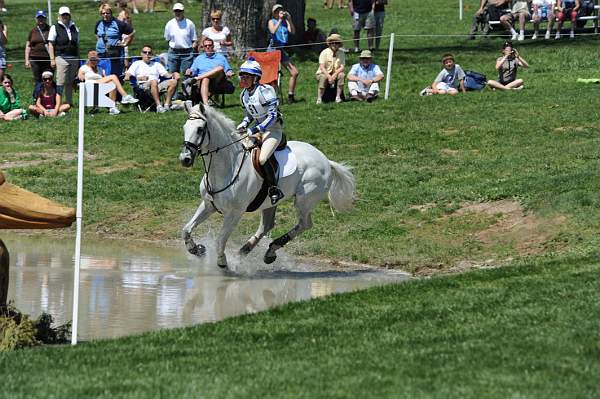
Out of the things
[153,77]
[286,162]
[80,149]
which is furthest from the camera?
[153,77]

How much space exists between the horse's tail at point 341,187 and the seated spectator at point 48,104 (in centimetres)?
1026

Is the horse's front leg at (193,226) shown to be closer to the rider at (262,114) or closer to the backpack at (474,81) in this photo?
the rider at (262,114)

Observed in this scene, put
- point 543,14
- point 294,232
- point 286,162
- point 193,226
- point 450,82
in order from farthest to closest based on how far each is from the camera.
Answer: point 543,14
point 450,82
point 294,232
point 286,162
point 193,226

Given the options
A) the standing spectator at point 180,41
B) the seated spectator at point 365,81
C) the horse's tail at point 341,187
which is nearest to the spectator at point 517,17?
the seated spectator at point 365,81

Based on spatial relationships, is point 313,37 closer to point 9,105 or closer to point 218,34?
point 218,34

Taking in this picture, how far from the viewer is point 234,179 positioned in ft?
53.3

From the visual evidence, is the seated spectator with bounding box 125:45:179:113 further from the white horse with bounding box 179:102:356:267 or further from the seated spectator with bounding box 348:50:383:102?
the white horse with bounding box 179:102:356:267

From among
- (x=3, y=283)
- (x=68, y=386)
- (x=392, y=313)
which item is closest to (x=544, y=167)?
(x=392, y=313)

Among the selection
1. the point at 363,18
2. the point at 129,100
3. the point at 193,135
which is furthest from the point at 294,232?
the point at 363,18

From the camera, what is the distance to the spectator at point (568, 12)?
33906 millimetres

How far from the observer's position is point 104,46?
2819cm

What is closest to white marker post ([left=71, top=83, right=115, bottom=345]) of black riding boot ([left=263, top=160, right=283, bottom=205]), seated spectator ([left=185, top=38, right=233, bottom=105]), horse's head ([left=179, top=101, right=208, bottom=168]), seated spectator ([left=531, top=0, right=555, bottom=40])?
horse's head ([left=179, top=101, right=208, bottom=168])

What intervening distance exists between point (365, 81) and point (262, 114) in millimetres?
11422

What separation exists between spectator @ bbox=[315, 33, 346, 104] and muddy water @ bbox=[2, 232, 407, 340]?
9.50m
